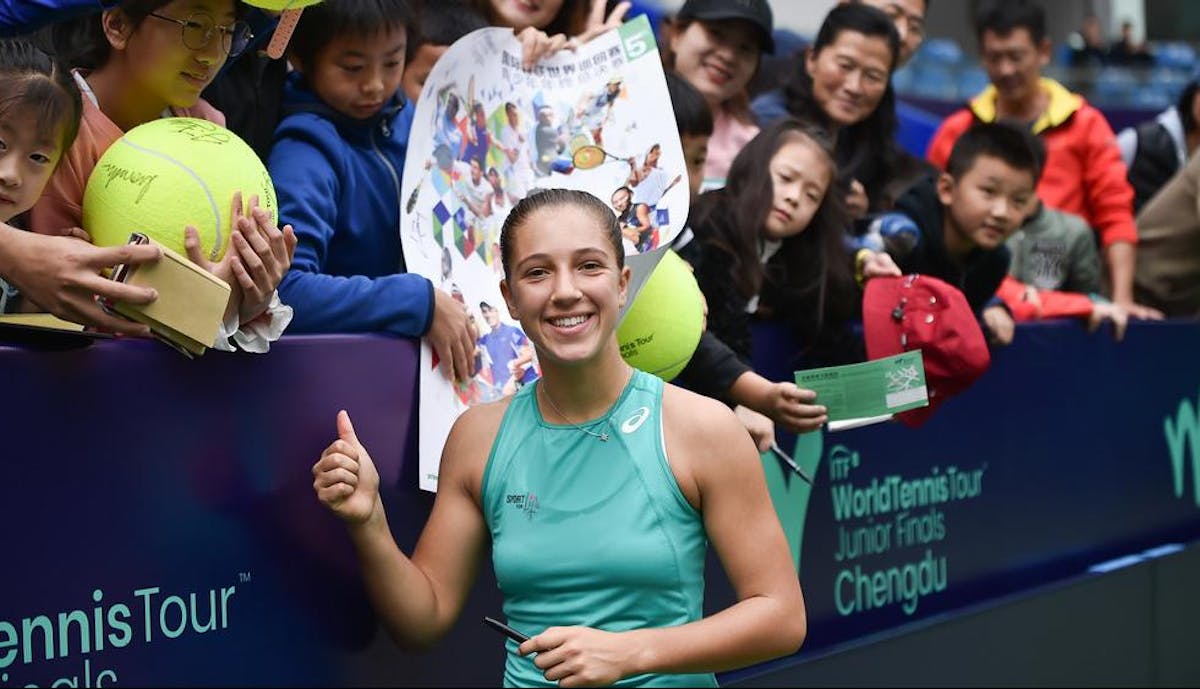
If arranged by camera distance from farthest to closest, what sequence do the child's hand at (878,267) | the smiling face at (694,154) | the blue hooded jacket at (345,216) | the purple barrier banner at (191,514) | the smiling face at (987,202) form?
the smiling face at (987,202)
the child's hand at (878,267)
the smiling face at (694,154)
the blue hooded jacket at (345,216)
the purple barrier banner at (191,514)

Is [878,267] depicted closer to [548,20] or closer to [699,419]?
[548,20]

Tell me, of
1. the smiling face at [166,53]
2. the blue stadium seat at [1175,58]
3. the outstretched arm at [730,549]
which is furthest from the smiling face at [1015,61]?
the blue stadium seat at [1175,58]

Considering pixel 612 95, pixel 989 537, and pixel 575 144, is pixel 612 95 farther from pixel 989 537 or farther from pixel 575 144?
pixel 989 537

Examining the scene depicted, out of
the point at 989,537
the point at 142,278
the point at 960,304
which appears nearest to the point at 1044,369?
the point at 989,537

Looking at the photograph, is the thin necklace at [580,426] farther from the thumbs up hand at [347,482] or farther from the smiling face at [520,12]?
the smiling face at [520,12]

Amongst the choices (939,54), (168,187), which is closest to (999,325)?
(168,187)

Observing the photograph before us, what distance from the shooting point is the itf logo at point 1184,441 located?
208 inches

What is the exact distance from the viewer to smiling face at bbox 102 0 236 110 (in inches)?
96.0

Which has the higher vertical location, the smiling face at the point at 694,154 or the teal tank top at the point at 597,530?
the smiling face at the point at 694,154

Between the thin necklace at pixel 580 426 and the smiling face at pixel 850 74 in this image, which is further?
the smiling face at pixel 850 74

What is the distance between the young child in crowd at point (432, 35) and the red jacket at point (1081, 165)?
113 inches

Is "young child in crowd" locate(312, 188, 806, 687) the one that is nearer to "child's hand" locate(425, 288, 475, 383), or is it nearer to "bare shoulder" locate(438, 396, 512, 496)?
"bare shoulder" locate(438, 396, 512, 496)

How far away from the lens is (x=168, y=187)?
224cm

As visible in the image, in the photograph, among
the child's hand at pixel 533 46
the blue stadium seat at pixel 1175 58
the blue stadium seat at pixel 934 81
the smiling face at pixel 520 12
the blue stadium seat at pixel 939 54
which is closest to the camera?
the child's hand at pixel 533 46
